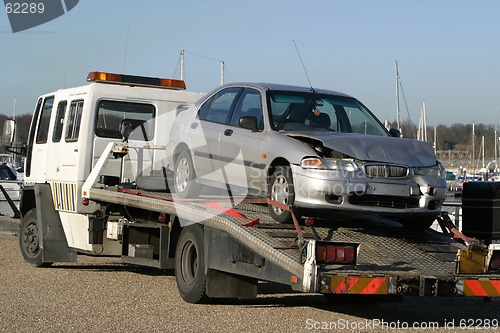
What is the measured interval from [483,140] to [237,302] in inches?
2563

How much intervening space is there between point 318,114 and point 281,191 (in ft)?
4.54

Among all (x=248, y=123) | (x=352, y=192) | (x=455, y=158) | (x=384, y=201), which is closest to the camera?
(x=352, y=192)

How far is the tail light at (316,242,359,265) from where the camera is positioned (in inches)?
264

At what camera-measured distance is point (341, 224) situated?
8250 millimetres

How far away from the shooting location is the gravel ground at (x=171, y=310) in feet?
24.3

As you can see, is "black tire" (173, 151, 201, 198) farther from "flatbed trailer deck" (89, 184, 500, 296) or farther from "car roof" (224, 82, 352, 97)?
"car roof" (224, 82, 352, 97)

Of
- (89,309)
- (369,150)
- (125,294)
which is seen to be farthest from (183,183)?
(369,150)

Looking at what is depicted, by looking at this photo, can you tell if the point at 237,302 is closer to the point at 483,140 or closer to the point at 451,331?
the point at 451,331

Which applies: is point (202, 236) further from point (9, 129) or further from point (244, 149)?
point (9, 129)

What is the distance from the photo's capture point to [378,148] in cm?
780

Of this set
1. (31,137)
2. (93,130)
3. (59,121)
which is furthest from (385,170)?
(31,137)

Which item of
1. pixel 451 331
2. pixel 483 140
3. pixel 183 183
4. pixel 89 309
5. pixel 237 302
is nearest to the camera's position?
pixel 451 331

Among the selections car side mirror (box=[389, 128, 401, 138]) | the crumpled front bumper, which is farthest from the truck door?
the crumpled front bumper

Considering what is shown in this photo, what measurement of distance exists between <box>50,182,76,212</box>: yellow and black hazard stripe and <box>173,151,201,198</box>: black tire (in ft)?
8.08
